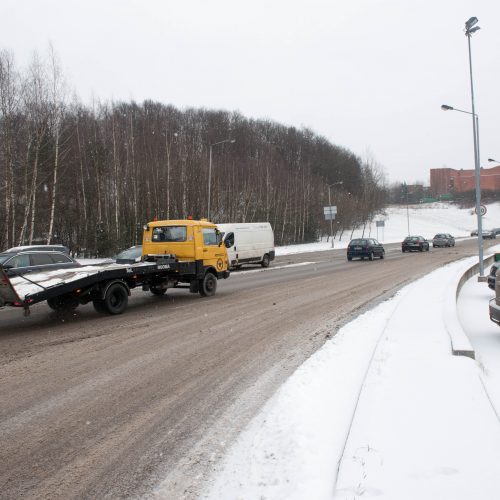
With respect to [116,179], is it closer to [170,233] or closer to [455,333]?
[170,233]

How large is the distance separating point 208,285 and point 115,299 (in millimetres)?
3858

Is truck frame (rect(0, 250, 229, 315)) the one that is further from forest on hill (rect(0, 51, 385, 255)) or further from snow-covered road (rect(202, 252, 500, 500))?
forest on hill (rect(0, 51, 385, 255))

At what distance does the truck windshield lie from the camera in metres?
14.0

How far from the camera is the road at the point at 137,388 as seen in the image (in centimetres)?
378

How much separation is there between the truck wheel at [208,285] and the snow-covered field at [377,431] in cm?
714

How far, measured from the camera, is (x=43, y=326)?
9906mm

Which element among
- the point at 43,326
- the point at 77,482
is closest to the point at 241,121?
the point at 43,326

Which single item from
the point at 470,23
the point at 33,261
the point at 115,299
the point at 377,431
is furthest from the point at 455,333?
the point at 470,23

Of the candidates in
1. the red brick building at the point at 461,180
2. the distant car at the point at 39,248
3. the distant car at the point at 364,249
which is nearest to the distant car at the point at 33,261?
the distant car at the point at 39,248

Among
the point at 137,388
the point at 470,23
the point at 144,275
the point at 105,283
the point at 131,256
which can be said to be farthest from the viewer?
the point at 131,256

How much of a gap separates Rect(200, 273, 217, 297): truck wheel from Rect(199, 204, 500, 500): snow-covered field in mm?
7144

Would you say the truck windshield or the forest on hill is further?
the forest on hill

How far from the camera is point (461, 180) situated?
151375 mm

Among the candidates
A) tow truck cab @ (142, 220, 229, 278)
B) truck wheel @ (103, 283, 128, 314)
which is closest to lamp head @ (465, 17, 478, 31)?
tow truck cab @ (142, 220, 229, 278)
